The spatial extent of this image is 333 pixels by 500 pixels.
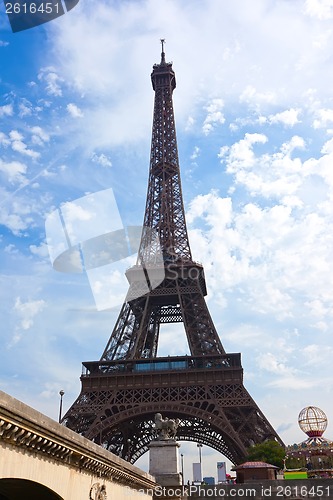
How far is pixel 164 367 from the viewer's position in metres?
58.9

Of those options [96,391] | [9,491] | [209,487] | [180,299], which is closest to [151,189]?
[180,299]

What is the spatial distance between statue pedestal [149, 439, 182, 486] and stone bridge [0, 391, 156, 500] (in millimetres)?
7584

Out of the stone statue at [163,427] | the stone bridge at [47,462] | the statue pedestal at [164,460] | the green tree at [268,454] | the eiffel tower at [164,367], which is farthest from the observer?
the eiffel tower at [164,367]

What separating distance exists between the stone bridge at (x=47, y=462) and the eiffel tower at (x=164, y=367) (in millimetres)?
34901

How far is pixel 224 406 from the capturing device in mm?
52438

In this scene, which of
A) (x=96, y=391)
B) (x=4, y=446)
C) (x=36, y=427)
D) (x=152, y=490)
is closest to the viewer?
(x=4, y=446)

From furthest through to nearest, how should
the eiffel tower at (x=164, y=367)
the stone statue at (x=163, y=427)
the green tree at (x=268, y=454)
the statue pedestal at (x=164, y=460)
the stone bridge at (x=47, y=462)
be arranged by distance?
the eiffel tower at (x=164, y=367) → the green tree at (x=268, y=454) → the stone statue at (x=163, y=427) → the statue pedestal at (x=164, y=460) → the stone bridge at (x=47, y=462)

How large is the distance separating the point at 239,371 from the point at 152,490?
99.1ft

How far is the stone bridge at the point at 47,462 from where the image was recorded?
33.8ft

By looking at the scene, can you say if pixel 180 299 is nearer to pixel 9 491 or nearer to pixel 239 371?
pixel 239 371

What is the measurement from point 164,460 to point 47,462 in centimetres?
1623

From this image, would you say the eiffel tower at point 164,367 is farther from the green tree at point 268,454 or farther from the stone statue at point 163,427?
the stone statue at point 163,427

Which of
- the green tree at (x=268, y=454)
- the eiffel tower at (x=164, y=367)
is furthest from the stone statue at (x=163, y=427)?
the eiffel tower at (x=164, y=367)

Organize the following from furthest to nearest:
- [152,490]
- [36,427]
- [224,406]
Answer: [224,406] → [152,490] → [36,427]
